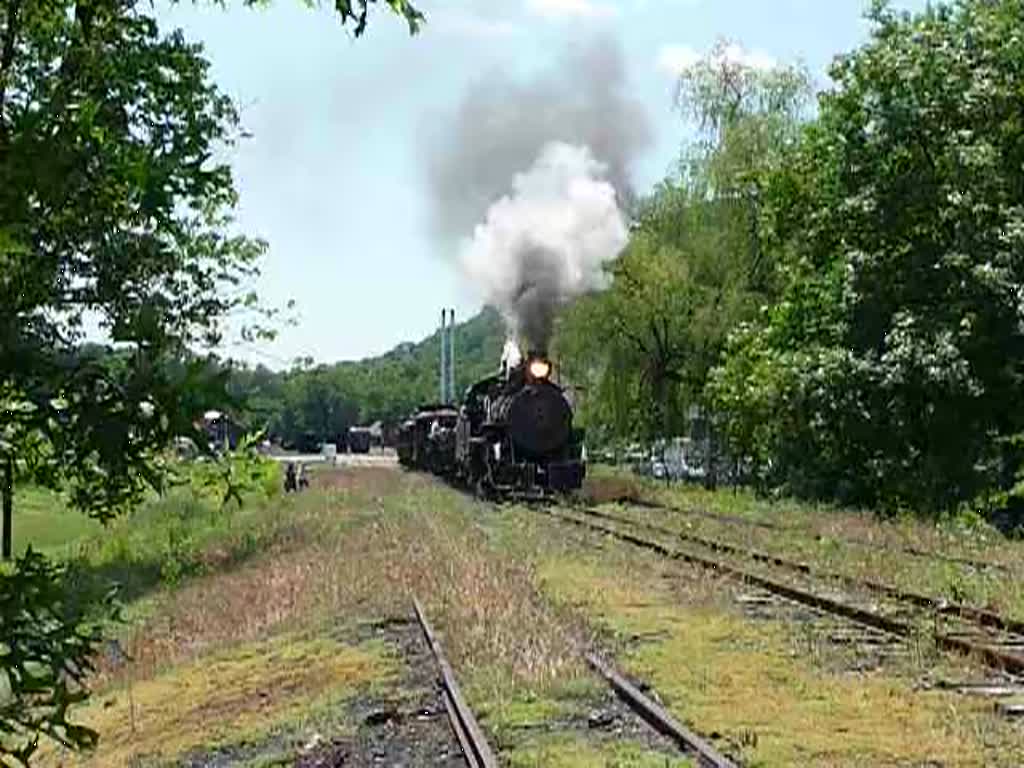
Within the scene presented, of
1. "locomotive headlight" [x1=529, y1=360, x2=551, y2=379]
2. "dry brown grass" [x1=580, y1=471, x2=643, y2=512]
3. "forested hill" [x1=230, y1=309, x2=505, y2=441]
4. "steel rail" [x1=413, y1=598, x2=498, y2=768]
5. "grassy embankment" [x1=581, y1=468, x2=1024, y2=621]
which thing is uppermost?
"forested hill" [x1=230, y1=309, x2=505, y2=441]

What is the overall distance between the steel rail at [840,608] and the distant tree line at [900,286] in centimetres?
849

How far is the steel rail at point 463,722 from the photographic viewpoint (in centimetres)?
819

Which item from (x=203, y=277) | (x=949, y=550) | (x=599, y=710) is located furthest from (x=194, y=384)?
(x=203, y=277)

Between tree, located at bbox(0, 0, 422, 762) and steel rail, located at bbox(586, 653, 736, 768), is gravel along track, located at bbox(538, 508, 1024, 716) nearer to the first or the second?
steel rail, located at bbox(586, 653, 736, 768)

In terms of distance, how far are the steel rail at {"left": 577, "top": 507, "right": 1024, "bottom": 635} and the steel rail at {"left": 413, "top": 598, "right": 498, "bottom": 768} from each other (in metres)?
4.57

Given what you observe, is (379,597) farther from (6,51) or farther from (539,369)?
(539,369)

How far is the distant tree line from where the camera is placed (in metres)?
29.3

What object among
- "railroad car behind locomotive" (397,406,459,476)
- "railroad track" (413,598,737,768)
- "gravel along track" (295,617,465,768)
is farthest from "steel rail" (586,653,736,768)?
"railroad car behind locomotive" (397,406,459,476)

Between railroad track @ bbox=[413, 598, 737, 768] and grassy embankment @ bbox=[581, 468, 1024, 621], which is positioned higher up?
grassy embankment @ bbox=[581, 468, 1024, 621]

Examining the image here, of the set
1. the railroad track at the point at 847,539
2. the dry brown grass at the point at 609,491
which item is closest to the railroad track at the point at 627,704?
the railroad track at the point at 847,539

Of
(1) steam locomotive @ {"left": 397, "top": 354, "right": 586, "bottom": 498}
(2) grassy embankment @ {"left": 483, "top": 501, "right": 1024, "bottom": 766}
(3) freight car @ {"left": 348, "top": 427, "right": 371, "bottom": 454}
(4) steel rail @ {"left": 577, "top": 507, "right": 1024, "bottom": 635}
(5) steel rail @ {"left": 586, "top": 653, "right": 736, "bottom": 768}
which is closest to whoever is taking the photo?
(5) steel rail @ {"left": 586, "top": 653, "right": 736, "bottom": 768}

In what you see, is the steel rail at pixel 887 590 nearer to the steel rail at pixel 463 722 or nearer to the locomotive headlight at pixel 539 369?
the steel rail at pixel 463 722

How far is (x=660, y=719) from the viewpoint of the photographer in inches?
350

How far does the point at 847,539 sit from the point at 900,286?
10.3 m
